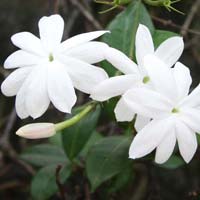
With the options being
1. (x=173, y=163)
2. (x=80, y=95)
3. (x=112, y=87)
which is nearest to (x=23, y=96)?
(x=112, y=87)

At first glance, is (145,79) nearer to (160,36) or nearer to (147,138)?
(147,138)

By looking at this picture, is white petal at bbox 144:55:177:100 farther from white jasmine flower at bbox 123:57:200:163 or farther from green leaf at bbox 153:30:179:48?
green leaf at bbox 153:30:179:48

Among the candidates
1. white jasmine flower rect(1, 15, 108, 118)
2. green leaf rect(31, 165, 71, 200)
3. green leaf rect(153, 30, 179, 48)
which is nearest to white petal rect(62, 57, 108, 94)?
white jasmine flower rect(1, 15, 108, 118)

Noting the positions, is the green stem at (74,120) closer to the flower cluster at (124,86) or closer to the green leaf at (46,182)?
the flower cluster at (124,86)

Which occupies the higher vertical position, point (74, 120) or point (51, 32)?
point (51, 32)

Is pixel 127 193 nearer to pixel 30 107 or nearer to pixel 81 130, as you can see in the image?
pixel 81 130
